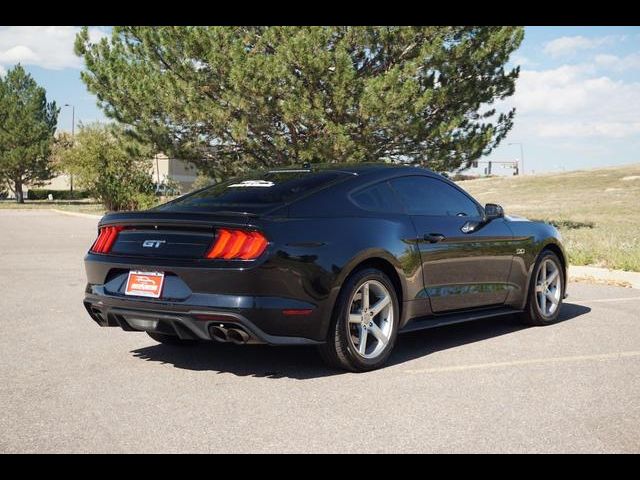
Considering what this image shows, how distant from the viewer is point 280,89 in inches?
819

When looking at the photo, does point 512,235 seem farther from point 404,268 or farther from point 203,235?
point 203,235

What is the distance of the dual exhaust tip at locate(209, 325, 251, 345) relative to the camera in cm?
527

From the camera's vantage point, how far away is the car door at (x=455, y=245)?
647 cm

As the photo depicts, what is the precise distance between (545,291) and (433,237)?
206 centimetres

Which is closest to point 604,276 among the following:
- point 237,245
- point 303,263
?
point 303,263

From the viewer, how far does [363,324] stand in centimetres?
582

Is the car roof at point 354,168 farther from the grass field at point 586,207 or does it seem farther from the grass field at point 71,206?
the grass field at point 71,206

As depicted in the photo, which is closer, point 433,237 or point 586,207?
point 433,237

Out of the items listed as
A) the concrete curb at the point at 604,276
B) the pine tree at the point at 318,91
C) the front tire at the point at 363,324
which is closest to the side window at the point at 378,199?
the front tire at the point at 363,324

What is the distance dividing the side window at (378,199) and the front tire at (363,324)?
548mm

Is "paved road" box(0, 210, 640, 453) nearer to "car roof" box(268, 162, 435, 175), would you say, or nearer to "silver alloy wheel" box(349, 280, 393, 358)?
"silver alloy wheel" box(349, 280, 393, 358)

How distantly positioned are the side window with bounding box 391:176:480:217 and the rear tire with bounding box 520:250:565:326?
1071 mm

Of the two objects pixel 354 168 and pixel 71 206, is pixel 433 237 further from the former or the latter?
pixel 71 206
